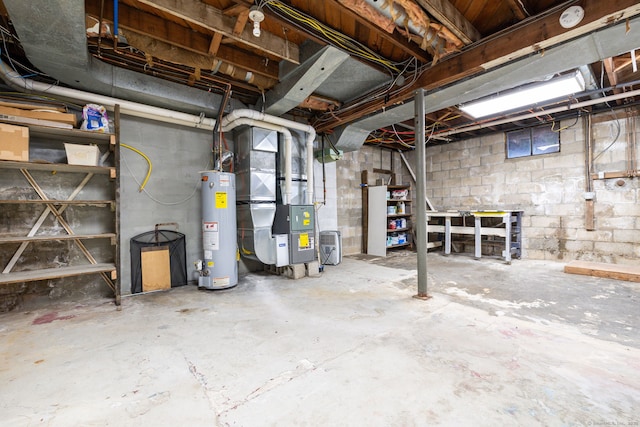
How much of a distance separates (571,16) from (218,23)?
2739mm

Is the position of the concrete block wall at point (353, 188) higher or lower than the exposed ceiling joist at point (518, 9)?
lower

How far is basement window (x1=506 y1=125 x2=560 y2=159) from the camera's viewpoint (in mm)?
4785

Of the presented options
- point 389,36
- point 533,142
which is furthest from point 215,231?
point 533,142

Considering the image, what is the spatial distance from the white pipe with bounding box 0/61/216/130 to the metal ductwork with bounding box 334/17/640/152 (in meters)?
2.37

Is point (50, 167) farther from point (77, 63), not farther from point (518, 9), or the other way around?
point (518, 9)

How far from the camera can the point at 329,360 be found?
1.72 meters

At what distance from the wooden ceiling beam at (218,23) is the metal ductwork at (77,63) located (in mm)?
559

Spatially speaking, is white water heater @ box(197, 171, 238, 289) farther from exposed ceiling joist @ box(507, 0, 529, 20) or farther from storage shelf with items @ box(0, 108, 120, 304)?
exposed ceiling joist @ box(507, 0, 529, 20)

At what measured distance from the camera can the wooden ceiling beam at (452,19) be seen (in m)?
2.05

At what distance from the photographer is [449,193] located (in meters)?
6.13

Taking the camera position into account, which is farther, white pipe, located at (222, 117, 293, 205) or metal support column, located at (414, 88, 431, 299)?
white pipe, located at (222, 117, 293, 205)

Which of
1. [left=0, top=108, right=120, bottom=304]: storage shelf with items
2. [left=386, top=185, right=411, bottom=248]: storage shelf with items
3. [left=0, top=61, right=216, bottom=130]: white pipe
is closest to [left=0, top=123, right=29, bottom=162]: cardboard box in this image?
[left=0, top=108, right=120, bottom=304]: storage shelf with items

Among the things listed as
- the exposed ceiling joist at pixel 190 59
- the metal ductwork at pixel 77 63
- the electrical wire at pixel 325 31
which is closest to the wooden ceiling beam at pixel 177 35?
the exposed ceiling joist at pixel 190 59

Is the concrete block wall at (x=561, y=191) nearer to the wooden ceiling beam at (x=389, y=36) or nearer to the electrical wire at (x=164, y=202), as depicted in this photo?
the wooden ceiling beam at (x=389, y=36)
